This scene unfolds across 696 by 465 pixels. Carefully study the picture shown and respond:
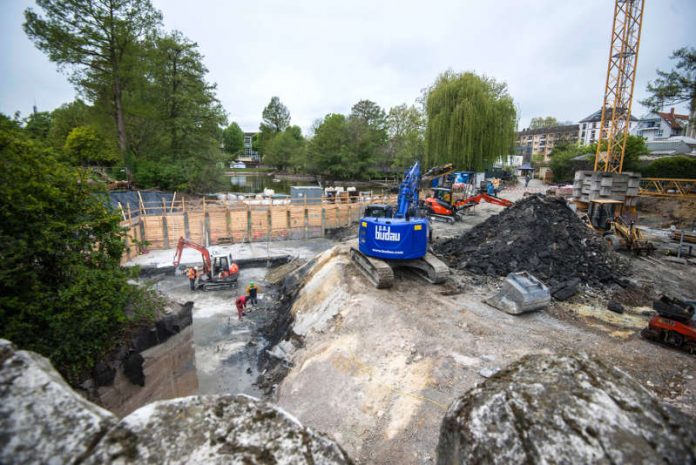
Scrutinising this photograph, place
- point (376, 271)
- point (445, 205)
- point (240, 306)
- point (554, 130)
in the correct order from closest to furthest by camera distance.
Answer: point (376, 271) < point (240, 306) < point (445, 205) < point (554, 130)

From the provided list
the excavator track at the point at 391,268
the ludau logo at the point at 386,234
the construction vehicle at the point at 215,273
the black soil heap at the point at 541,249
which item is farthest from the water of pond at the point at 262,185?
the ludau logo at the point at 386,234

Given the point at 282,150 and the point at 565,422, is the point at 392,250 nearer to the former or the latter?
the point at 565,422

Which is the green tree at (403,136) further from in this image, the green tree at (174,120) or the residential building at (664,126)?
the residential building at (664,126)

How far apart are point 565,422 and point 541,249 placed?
12885 mm

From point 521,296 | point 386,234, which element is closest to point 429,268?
point 386,234

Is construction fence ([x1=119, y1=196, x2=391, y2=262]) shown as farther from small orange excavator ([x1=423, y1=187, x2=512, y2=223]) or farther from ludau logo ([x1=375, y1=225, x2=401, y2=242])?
ludau logo ([x1=375, y1=225, x2=401, y2=242])

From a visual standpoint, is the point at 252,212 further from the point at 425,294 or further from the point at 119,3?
the point at 119,3

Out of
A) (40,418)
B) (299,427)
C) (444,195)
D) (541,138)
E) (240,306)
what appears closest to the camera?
(40,418)

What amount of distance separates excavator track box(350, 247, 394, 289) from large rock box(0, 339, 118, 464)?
9.25 metres

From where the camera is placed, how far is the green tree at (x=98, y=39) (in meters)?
27.0

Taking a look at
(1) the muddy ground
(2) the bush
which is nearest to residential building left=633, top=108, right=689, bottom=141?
(2) the bush

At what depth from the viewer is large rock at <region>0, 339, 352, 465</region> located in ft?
6.05

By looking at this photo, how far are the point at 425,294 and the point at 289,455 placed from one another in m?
9.70

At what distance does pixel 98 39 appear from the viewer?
28.9m
